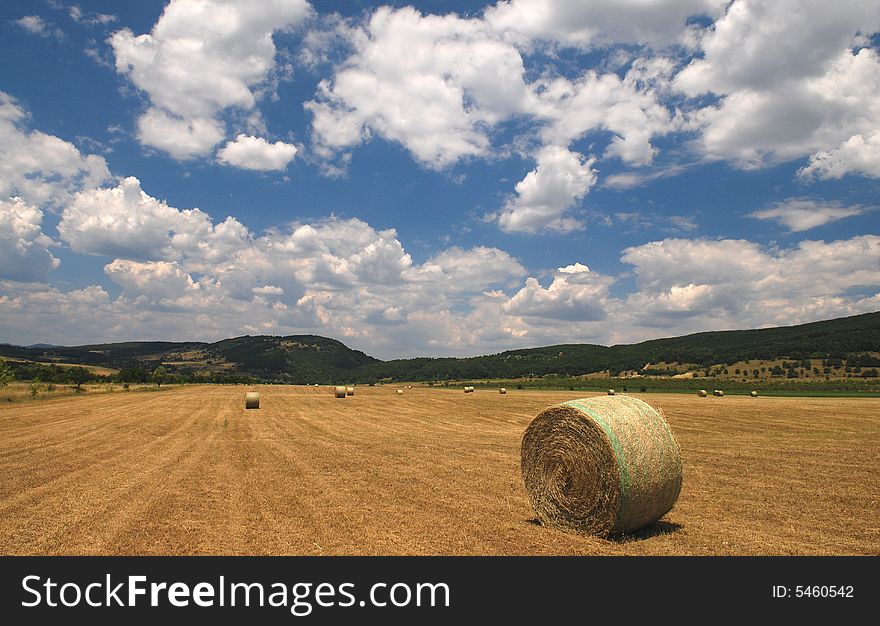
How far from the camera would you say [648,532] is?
33.4 feet

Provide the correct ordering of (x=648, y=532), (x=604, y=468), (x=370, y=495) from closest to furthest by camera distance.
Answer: (x=604, y=468) < (x=648, y=532) < (x=370, y=495)

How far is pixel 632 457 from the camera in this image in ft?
32.9

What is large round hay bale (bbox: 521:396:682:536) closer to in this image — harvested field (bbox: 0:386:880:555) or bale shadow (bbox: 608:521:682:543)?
bale shadow (bbox: 608:521:682:543)

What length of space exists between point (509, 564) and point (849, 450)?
19.4 meters

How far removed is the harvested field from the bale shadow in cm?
5

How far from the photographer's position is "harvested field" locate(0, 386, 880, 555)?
9.29 meters

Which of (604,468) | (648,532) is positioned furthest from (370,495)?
(648,532)

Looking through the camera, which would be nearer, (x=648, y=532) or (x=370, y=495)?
(x=648, y=532)

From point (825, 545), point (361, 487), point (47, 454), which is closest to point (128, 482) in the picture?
point (361, 487)

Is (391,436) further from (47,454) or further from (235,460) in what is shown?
(47,454)

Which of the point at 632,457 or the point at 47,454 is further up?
the point at 632,457

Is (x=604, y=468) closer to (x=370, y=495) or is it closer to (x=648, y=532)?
(x=648, y=532)

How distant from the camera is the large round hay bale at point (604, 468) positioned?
986 centimetres

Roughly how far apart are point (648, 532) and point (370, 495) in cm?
602
